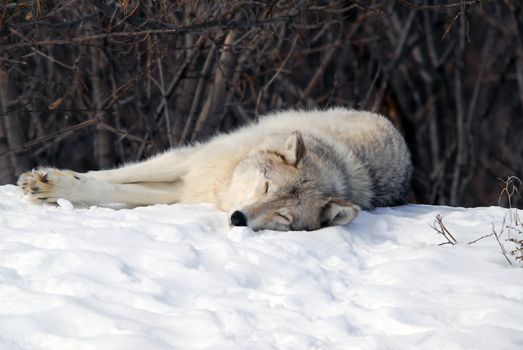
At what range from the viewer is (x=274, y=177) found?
621cm

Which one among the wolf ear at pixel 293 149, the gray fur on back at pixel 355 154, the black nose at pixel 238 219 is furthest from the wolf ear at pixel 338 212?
the black nose at pixel 238 219

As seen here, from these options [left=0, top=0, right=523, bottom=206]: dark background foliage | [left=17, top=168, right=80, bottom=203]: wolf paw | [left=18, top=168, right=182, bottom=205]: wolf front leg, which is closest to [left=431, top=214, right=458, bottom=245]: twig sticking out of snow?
[left=0, top=0, right=523, bottom=206]: dark background foliage

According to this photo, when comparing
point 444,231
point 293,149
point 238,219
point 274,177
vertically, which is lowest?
point 444,231

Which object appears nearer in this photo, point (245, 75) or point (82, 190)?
point (82, 190)

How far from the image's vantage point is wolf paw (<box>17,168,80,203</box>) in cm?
613

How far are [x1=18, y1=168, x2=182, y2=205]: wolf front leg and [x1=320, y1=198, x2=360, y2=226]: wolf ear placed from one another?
4.14ft

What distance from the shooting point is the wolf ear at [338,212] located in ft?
19.9

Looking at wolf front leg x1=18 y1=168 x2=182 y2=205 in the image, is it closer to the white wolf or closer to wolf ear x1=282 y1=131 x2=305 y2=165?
the white wolf

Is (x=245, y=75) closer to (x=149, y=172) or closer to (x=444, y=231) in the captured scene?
(x=149, y=172)

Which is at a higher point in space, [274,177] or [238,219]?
[274,177]

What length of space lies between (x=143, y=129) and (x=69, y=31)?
109 inches

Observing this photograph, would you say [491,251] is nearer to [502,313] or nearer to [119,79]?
[502,313]

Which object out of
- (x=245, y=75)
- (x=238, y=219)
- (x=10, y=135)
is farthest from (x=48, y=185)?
(x=245, y=75)

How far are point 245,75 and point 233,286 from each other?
5.20m
